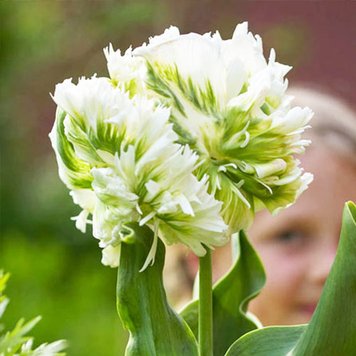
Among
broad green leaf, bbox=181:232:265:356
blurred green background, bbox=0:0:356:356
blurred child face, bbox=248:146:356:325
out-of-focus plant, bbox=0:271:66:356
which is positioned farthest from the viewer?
blurred green background, bbox=0:0:356:356

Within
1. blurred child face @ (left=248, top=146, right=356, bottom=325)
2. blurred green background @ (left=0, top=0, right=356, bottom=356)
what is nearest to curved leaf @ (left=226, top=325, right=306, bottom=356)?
blurred child face @ (left=248, top=146, right=356, bottom=325)

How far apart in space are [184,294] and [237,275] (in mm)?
1102

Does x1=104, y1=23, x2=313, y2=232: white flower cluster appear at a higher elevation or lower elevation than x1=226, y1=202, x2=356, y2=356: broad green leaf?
higher

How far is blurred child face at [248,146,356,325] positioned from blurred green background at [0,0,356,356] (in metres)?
0.77

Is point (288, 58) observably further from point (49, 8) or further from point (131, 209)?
point (131, 209)

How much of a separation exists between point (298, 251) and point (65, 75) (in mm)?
1726

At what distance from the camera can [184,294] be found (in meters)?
1.58

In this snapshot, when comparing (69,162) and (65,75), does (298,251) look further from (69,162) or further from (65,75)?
(65,75)

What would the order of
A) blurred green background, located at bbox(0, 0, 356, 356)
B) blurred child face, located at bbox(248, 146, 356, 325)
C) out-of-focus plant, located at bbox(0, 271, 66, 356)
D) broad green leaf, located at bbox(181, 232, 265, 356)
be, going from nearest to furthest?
out-of-focus plant, located at bbox(0, 271, 66, 356)
broad green leaf, located at bbox(181, 232, 265, 356)
blurred child face, located at bbox(248, 146, 356, 325)
blurred green background, located at bbox(0, 0, 356, 356)

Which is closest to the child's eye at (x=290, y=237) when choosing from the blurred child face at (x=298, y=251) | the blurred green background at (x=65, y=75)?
the blurred child face at (x=298, y=251)

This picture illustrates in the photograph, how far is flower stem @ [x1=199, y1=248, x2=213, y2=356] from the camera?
401mm

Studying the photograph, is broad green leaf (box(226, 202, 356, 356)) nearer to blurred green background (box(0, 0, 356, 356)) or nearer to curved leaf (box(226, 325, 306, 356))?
curved leaf (box(226, 325, 306, 356))

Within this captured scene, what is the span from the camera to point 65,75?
3.07 metres

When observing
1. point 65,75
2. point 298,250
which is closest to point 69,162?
point 298,250
